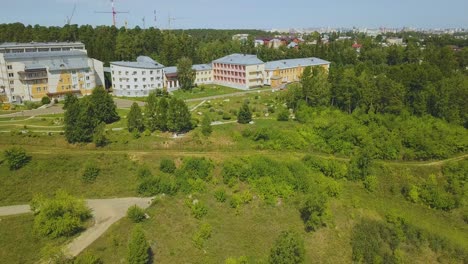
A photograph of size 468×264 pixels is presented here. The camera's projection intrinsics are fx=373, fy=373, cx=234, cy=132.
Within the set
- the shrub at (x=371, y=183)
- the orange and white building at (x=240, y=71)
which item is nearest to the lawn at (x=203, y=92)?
the orange and white building at (x=240, y=71)

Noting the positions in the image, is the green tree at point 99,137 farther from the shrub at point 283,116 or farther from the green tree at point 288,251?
the green tree at point 288,251

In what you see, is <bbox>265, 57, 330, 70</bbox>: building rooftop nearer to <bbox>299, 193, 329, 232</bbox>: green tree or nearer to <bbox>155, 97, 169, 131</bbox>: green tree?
<bbox>155, 97, 169, 131</bbox>: green tree

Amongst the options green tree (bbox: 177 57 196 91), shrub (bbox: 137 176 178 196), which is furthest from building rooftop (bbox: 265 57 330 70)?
shrub (bbox: 137 176 178 196)

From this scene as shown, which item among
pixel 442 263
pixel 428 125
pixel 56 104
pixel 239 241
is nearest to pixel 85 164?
pixel 239 241

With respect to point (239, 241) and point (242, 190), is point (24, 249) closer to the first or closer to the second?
point (239, 241)

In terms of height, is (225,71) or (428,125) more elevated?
(225,71)
